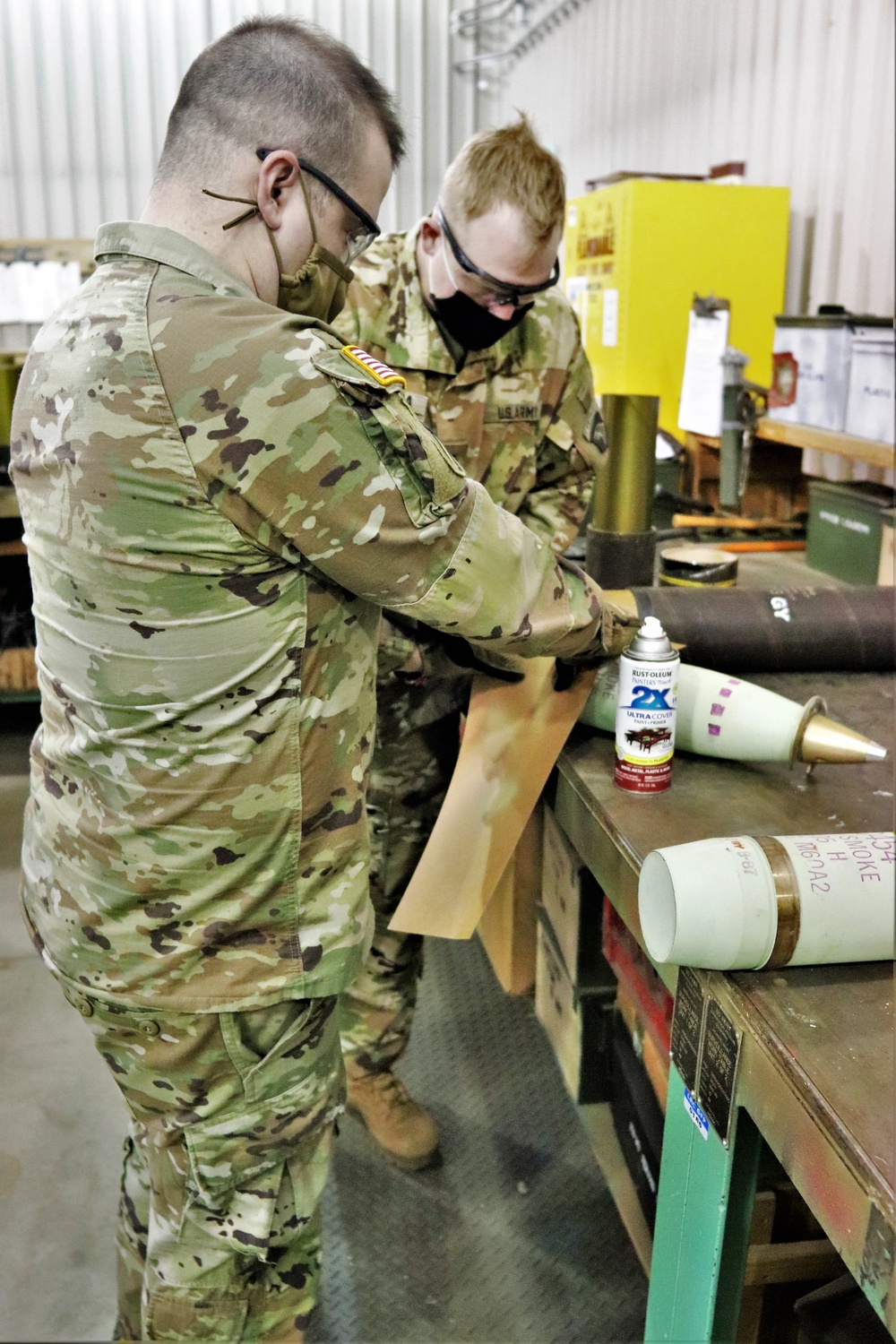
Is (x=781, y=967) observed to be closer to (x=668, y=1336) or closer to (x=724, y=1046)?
(x=724, y=1046)

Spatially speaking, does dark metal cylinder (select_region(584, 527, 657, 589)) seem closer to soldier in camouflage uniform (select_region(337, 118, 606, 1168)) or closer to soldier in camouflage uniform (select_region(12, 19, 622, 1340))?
soldier in camouflage uniform (select_region(337, 118, 606, 1168))

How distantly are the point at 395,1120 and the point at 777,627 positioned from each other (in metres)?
1.00

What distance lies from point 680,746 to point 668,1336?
0.61 m

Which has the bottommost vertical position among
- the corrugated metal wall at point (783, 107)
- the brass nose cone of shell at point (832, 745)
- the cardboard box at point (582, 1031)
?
the cardboard box at point (582, 1031)

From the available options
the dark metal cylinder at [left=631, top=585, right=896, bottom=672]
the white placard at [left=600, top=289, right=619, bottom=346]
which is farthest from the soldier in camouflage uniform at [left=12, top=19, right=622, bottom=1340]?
the white placard at [left=600, top=289, right=619, bottom=346]

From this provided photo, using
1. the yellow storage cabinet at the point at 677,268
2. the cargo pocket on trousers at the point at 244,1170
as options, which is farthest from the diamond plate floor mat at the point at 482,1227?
the yellow storage cabinet at the point at 677,268

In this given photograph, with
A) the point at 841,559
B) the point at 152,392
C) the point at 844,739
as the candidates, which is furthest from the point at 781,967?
the point at 841,559

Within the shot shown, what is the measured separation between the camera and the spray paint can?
115 cm

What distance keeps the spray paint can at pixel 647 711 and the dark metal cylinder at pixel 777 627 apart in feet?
0.83

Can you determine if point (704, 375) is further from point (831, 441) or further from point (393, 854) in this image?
point (393, 854)

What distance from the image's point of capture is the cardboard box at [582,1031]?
5.31ft

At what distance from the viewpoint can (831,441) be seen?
6.46ft

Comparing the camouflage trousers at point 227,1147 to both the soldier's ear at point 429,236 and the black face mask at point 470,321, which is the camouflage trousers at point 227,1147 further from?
the soldier's ear at point 429,236

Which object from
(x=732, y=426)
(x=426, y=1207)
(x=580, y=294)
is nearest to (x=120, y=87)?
(x=580, y=294)
